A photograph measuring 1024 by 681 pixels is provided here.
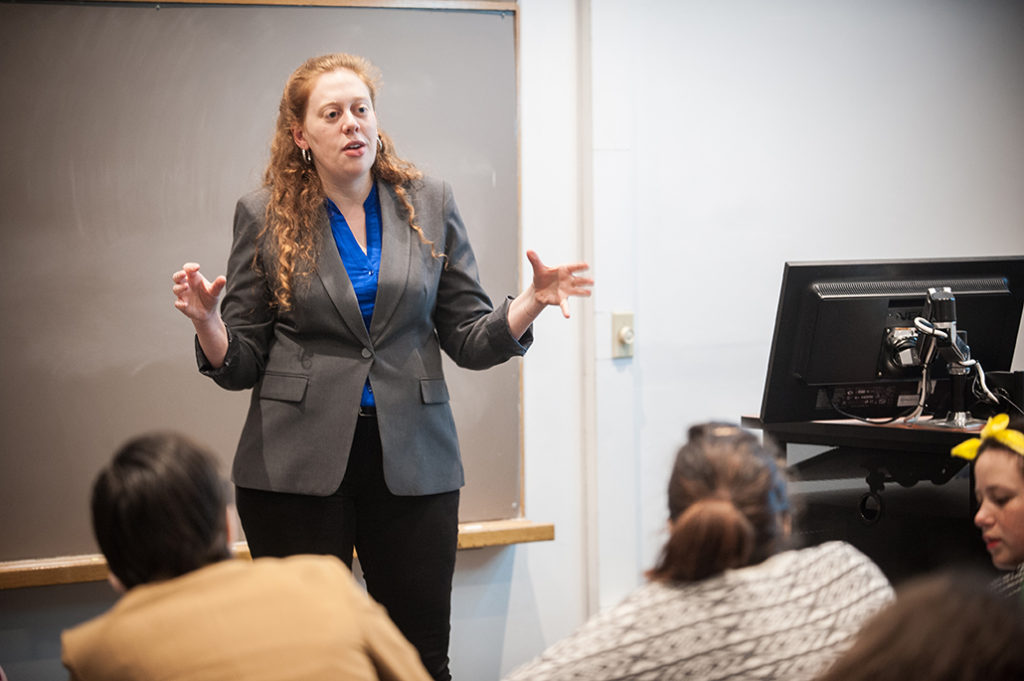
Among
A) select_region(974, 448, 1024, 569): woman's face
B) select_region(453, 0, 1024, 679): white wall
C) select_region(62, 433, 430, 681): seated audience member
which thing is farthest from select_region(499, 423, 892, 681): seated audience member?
select_region(453, 0, 1024, 679): white wall

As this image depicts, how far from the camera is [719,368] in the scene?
3459 mm

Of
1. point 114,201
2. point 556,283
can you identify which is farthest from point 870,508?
point 114,201

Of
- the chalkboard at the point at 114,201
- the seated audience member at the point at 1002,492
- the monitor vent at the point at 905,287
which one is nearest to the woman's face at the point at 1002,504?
the seated audience member at the point at 1002,492

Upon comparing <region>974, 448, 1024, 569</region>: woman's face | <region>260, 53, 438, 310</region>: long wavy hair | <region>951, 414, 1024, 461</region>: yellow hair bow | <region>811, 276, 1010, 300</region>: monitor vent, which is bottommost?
<region>974, 448, 1024, 569</region>: woman's face

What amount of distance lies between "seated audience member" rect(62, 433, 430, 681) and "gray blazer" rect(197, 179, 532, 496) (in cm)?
66

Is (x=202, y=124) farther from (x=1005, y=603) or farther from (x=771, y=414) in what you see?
(x=1005, y=603)

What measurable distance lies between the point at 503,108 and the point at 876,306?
1.34m

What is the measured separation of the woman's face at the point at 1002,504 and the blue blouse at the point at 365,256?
1.15 meters

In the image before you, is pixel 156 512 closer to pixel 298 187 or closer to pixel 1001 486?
pixel 298 187

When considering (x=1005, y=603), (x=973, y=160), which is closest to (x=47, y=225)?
(x=1005, y=603)

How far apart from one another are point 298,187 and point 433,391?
49cm

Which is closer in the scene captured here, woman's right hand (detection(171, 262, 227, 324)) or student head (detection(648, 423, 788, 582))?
student head (detection(648, 423, 788, 582))

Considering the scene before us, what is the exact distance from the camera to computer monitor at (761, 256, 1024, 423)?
7.23 ft

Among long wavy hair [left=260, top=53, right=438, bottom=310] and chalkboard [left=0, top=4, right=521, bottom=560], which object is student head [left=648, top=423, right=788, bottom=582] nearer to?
long wavy hair [left=260, top=53, right=438, bottom=310]
